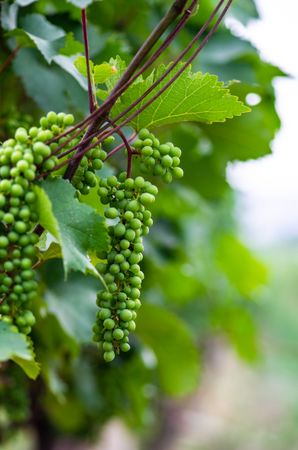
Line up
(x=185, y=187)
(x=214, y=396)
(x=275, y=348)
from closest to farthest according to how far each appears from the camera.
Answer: (x=185, y=187), (x=214, y=396), (x=275, y=348)

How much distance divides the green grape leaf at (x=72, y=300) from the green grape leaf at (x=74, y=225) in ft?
1.91

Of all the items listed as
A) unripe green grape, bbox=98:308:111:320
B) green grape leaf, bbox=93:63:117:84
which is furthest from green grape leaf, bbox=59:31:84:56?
unripe green grape, bbox=98:308:111:320

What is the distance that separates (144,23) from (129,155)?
36.6 inches

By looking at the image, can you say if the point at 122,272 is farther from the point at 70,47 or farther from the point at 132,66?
the point at 70,47

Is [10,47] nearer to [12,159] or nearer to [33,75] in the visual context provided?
[33,75]

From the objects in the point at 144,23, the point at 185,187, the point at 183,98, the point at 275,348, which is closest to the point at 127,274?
the point at 183,98

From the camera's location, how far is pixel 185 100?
786 millimetres

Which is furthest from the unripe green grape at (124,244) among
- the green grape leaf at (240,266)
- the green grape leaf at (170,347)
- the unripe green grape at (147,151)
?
the green grape leaf at (240,266)

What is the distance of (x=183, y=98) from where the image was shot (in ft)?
2.57

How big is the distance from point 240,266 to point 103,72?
1822 millimetres

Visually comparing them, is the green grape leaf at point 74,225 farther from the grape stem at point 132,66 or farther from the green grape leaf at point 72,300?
the green grape leaf at point 72,300

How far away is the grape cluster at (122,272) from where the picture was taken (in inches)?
27.5

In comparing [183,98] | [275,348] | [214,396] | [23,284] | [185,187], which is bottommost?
[23,284]

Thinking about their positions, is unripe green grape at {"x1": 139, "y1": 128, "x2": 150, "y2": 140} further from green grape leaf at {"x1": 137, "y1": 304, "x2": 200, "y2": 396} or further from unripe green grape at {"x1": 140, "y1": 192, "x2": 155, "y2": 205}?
green grape leaf at {"x1": 137, "y1": 304, "x2": 200, "y2": 396}
